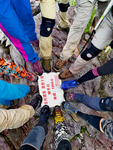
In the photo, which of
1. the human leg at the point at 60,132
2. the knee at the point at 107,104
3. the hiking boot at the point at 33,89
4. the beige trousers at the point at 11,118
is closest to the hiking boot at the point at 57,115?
the human leg at the point at 60,132

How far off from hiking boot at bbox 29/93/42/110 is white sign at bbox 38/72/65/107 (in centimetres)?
14

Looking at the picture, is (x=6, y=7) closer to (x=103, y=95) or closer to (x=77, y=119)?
(x=77, y=119)

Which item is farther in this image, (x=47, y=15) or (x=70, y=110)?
(x=70, y=110)

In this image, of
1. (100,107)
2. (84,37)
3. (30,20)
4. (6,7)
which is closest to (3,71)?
(6,7)

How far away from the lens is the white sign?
9.48 feet

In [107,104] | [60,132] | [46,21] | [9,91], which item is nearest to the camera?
[107,104]

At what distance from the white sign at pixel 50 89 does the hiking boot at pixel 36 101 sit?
0.14 metres

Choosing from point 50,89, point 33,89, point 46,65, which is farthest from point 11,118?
point 46,65

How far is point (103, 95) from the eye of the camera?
3217mm

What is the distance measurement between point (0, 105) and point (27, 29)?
74.0 inches

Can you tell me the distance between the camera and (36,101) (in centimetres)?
260

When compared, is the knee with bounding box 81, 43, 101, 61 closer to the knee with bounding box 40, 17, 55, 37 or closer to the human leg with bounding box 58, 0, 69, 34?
the knee with bounding box 40, 17, 55, 37

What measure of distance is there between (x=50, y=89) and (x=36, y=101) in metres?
0.58

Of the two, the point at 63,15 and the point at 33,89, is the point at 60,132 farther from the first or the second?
the point at 63,15
